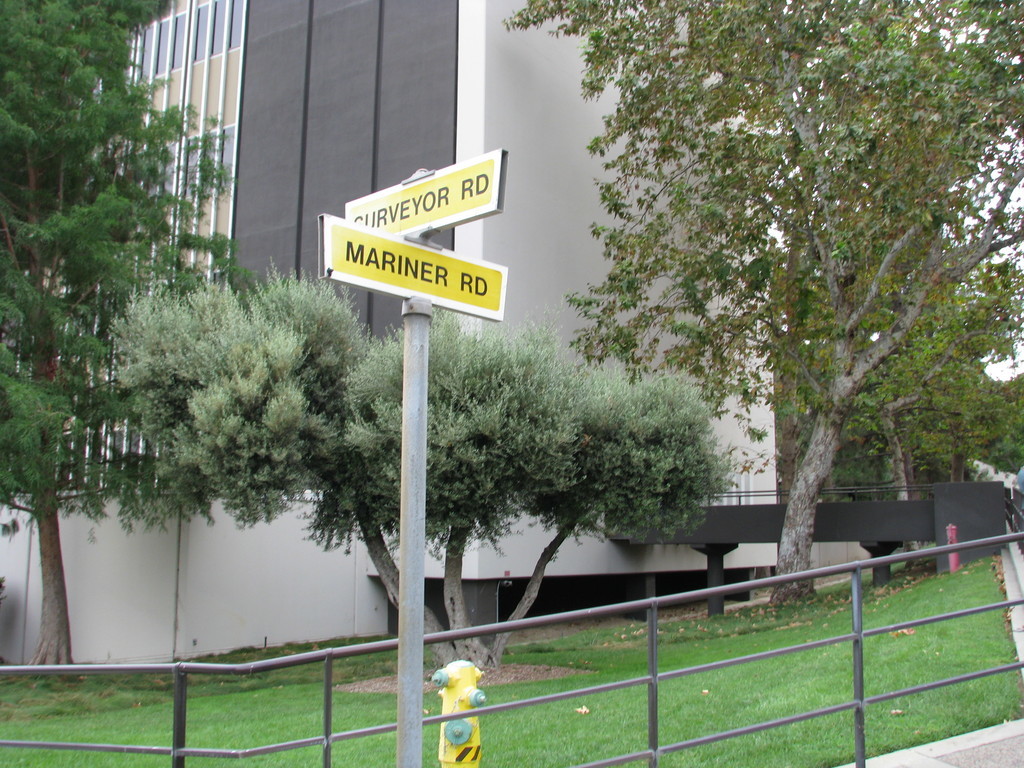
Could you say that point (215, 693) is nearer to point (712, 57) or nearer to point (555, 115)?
point (712, 57)

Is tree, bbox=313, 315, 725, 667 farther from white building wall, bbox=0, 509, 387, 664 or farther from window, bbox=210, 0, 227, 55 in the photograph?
window, bbox=210, 0, 227, 55

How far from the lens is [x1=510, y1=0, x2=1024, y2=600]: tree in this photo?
618 inches

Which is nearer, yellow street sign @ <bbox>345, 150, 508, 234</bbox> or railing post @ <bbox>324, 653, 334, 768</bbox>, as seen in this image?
yellow street sign @ <bbox>345, 150, 508, 234</bbox>

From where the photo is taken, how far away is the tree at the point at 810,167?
15.7 metres

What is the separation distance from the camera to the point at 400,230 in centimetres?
393

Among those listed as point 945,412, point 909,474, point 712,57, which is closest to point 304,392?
point 712,57

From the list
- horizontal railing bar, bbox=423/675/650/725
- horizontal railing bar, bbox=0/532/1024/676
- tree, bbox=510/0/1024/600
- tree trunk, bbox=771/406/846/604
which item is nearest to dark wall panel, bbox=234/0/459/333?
tree, bbox=510/0/1024/600

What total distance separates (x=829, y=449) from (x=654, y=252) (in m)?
5.37

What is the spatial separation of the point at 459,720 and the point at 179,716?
1511 millimetres

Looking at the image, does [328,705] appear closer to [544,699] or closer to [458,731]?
[458,731]

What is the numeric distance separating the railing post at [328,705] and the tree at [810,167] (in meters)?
13.7

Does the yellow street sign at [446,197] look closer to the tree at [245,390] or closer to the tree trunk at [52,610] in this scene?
the tree at [245,390]

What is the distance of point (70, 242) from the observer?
15016 mm

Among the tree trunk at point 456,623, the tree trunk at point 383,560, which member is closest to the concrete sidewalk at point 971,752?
the tree trunk at point 456,623
